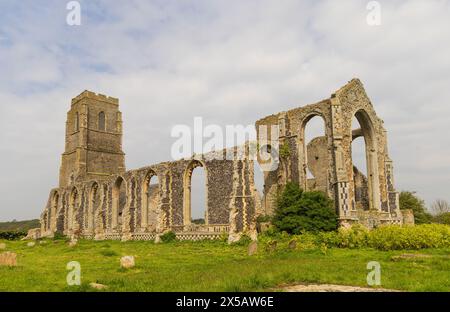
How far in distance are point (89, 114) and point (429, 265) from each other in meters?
40.7

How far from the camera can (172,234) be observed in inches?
954

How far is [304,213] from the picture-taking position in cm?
1914

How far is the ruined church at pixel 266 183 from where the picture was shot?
2039 cm

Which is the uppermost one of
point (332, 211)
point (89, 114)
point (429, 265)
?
point (89, 114)

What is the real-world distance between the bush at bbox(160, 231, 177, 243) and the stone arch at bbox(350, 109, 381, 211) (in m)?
11.9

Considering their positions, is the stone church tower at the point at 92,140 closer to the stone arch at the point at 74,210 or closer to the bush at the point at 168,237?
the stone arch at the point at 74,210

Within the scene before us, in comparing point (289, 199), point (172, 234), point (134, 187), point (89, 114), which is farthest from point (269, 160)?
point (89, 114)

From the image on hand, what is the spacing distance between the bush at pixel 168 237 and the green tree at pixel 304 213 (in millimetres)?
7212

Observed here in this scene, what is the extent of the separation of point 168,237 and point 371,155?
521 inches

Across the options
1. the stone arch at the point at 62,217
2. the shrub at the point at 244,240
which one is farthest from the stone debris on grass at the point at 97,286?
the stone arch at the point at 62,217

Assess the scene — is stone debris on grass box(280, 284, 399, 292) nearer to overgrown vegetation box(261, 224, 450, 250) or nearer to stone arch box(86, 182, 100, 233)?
overgrown vegetation box(261, 224, 450, 250)

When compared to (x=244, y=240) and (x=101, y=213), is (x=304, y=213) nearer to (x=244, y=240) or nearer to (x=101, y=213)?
(x=244, y=240)

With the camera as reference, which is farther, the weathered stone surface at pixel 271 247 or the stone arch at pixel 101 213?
the stone arch at pixel 101 213
